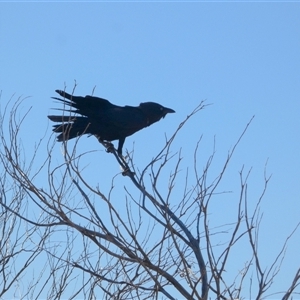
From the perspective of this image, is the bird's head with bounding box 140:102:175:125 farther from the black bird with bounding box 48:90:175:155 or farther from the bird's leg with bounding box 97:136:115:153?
the bird's leg with bounding box 97:136:115:153

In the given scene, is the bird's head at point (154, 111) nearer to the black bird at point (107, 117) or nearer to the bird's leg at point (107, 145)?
the black bird at point (107, 117)

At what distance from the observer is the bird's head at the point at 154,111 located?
6188 millimetres

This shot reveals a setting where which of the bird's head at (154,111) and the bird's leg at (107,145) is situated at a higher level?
the bird's head at (154,111)

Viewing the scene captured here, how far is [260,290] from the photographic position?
291 cm

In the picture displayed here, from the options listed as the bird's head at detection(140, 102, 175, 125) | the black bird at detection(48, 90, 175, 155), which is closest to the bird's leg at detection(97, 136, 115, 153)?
the black bird at detection(48, 90, 175, 155)

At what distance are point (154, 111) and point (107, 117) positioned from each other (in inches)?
23.0

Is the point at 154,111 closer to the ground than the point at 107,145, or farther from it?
farther from it

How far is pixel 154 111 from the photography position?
619cm

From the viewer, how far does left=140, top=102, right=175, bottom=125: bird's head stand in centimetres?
619

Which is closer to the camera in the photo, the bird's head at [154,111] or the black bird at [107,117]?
the black bird at [107,117]

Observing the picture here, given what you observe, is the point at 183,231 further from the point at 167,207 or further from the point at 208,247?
the point at 208,247

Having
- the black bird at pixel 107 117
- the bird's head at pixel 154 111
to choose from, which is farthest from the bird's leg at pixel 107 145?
the bird's head at pixel 154 111

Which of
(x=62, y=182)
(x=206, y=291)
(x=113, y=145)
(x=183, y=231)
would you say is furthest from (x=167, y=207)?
(x=113, y=145)

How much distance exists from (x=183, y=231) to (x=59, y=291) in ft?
7.30
